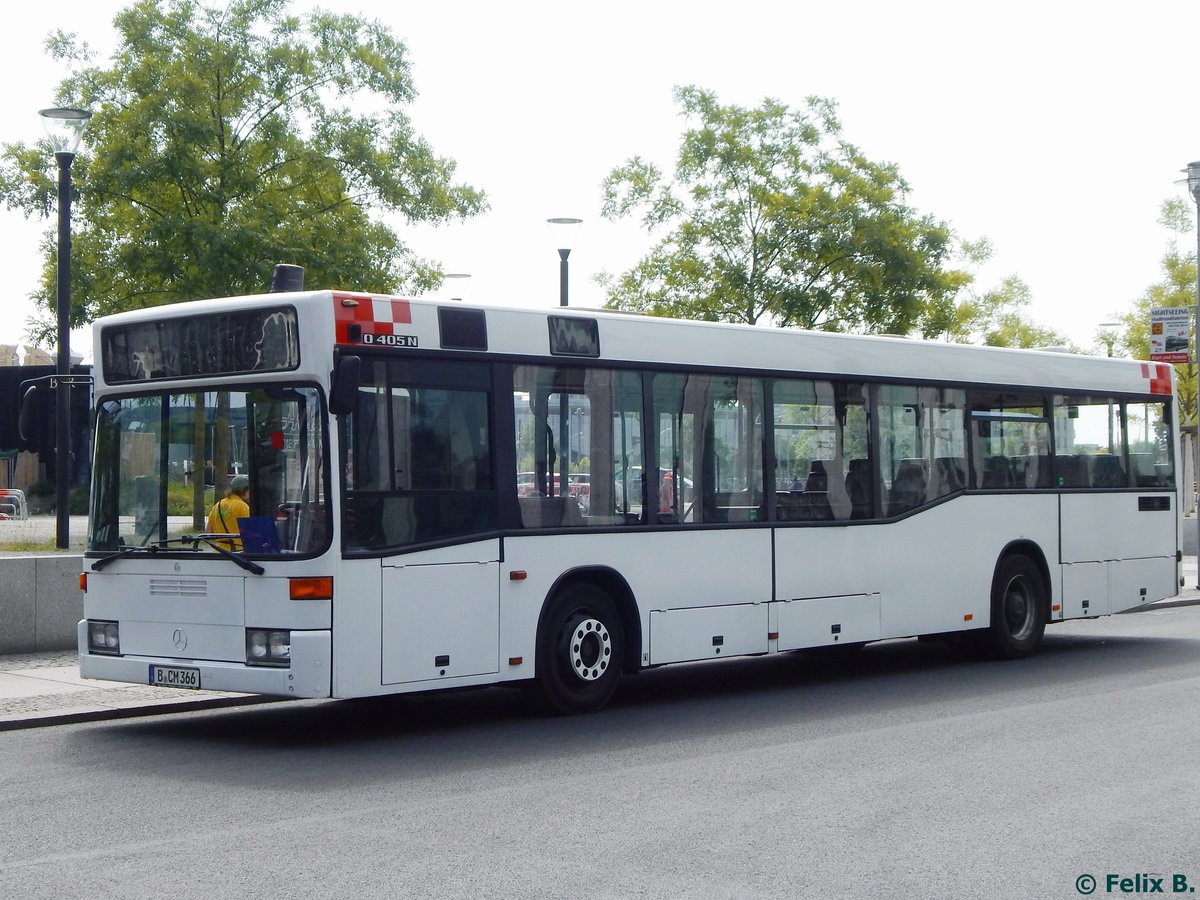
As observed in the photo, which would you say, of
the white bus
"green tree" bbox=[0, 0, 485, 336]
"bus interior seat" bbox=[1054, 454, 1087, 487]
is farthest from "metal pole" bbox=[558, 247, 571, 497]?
"green tree" bbox=[0, 0, 485, 336]

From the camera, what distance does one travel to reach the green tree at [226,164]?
905 inches

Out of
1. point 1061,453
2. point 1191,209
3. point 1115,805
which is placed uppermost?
point 1191,209

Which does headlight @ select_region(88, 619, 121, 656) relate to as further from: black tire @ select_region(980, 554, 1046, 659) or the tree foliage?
the tree foliage

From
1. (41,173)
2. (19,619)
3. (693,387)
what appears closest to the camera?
(693,387)

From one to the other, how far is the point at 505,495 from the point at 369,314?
5.39 feet

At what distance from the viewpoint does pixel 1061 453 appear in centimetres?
1608

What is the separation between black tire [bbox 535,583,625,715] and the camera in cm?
1113

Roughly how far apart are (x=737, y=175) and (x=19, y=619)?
20714 millimetres

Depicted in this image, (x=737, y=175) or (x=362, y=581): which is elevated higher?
(x=737, y=175)

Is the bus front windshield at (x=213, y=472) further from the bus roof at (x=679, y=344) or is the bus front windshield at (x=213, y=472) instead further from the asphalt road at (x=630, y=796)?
the asphalt road at (x=630, y=796)

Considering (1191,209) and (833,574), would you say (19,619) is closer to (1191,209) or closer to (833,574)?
(833,574)

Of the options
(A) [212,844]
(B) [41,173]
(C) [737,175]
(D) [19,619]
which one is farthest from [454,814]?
(C) [737,175]

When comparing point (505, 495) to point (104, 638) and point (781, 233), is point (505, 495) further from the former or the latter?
point (781, 233)
